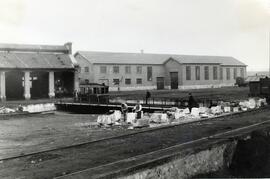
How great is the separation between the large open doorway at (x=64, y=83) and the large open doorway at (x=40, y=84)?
3.80 ft

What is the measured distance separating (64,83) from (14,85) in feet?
19.0

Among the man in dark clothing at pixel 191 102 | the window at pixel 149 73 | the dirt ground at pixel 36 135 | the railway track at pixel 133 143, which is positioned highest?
the window at pixel 149 73

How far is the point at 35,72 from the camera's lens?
42750 millimetres

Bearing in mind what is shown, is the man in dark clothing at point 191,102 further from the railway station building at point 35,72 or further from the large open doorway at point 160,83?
the large open doorway at point 160,83

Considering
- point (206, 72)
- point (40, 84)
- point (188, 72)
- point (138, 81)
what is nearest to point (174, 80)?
point (188, 72)

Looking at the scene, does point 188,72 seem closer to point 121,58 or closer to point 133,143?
point 121,58

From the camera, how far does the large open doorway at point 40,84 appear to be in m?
43.5

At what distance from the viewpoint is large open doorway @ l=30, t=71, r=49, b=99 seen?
4353 cm

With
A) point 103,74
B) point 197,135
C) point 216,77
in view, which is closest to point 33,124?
point 197,135

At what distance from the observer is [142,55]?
63938mm

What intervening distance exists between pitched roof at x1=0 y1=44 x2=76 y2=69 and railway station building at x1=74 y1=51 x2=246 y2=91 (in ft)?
26.3

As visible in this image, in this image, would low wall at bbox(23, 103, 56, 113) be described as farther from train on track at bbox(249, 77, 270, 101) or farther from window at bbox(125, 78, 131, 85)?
window at bbox(125, 78, 131, 85)

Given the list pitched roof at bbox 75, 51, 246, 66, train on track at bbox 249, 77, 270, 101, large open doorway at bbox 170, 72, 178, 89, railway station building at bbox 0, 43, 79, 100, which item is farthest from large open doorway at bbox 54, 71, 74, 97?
large open doorway at bbox 170, 72, 178, 89

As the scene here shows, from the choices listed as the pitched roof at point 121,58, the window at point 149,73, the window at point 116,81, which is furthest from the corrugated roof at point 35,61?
the window at point 149,73
